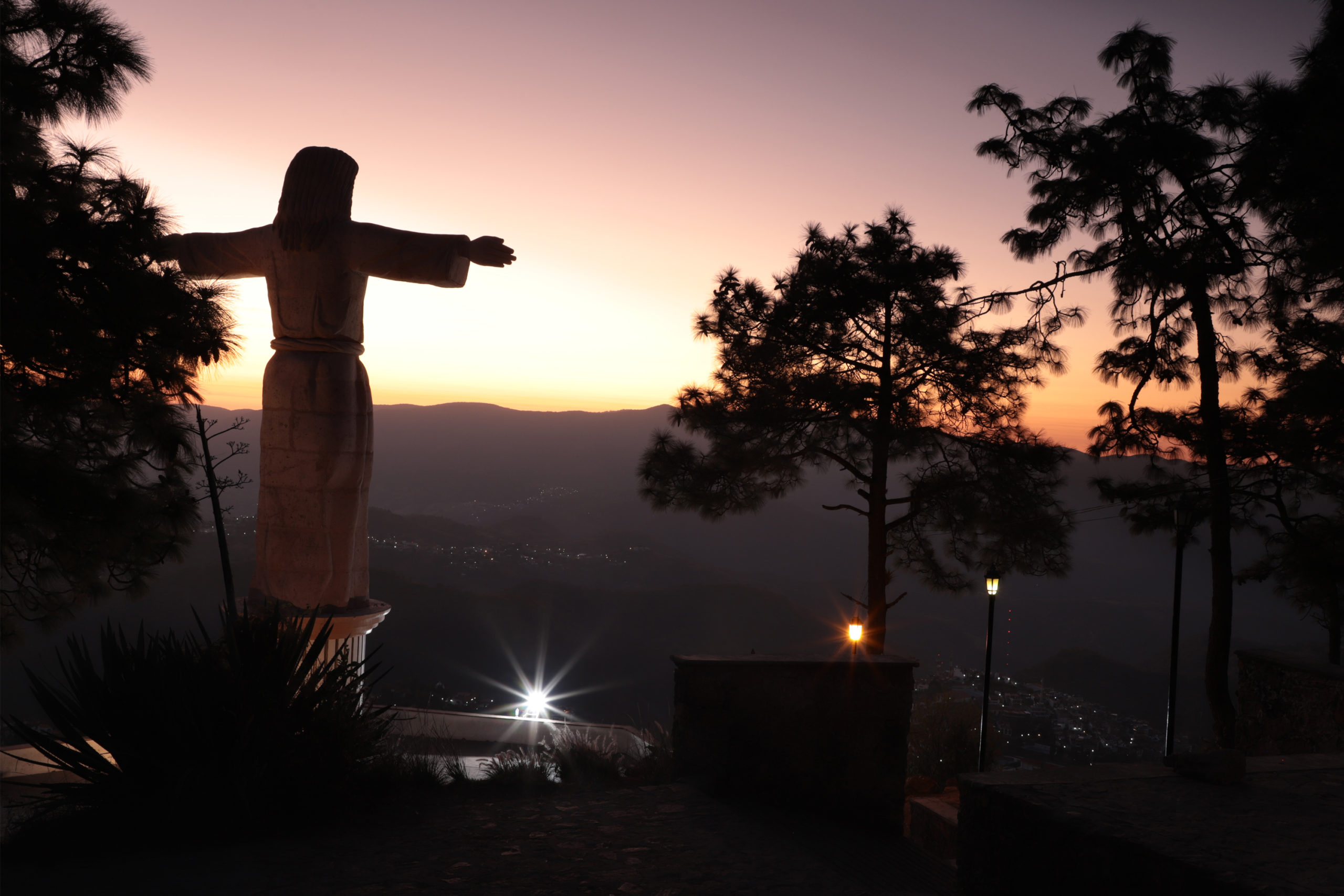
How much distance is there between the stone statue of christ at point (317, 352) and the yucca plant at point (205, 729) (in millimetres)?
876

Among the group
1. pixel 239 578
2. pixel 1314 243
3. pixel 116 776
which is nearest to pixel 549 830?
pixel 116 776

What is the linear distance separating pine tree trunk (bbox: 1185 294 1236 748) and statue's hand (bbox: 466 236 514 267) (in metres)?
9.58

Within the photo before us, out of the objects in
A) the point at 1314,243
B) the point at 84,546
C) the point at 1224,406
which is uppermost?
the point at 1314,243

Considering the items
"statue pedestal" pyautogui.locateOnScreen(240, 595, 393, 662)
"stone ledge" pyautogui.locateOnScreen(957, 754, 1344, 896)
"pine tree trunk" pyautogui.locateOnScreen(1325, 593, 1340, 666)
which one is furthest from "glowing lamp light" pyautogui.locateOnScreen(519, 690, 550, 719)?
"pine tree trunk" pyautogui.locateOnScreen(1325, 593, 1340, 666)

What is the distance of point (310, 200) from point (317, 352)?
0.98 meters

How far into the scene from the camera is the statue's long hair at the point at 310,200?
207 inches

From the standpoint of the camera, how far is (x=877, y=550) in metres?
12.3

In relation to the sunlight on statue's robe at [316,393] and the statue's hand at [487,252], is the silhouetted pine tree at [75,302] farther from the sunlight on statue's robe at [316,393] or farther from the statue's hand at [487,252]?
the statue's hand at [487,252]

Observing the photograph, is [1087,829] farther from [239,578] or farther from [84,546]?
[239,578]

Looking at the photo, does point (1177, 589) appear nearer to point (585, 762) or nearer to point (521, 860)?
point (585, 762)

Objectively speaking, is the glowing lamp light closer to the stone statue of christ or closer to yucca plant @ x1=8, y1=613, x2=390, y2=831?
the stone statue of christ

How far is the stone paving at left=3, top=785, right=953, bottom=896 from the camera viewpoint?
3348 mm

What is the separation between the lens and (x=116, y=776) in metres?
3.90

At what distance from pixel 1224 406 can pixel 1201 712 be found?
4895cm
